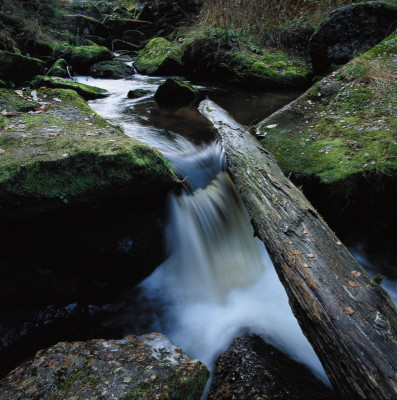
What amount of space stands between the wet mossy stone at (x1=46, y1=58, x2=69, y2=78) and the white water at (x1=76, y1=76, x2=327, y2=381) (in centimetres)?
738

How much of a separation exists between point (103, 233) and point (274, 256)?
1912 millimetres

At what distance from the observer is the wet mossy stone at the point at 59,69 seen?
9303 mm

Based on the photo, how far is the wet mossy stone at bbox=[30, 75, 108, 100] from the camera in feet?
18.9

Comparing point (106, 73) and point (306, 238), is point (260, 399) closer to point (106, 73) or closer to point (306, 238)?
point (306, 238)

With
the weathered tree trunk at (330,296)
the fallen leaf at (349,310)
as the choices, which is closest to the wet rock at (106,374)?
the weathered tree trunk at (330,296)

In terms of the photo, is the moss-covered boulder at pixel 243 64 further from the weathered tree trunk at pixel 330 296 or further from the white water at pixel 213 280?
the weathered tree trunk at pixel 330 296

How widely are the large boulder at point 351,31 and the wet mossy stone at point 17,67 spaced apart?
23.9ft

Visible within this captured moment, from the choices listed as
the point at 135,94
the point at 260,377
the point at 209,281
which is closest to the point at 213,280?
the point at 209,281

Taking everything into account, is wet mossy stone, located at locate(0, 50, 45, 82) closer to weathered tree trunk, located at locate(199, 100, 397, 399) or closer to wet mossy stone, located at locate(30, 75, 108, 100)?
wet mossy stone, located at locate(30, 75, 108, 100)

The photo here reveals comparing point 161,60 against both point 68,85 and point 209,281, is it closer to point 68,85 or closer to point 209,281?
point 68,85

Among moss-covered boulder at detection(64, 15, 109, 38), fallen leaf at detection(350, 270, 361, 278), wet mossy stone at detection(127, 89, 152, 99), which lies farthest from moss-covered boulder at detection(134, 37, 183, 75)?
fallen leaf at detection(350, 270, 361, 278)

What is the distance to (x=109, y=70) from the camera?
10.4m

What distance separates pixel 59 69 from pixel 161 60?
3653 mm

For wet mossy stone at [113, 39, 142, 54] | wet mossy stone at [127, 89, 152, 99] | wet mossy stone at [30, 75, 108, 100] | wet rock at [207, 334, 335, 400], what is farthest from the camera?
wet mossy stone at [113, 39, 142, 54]
